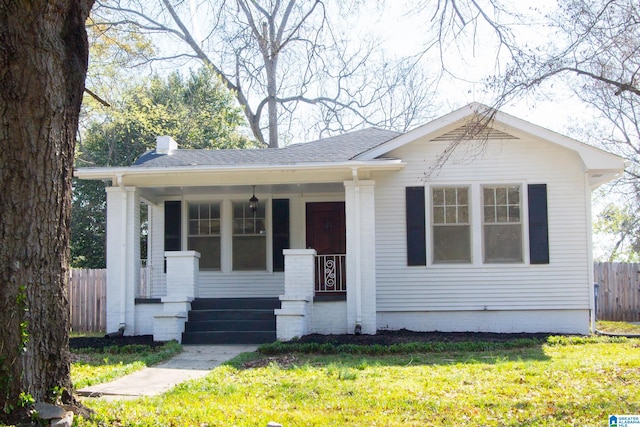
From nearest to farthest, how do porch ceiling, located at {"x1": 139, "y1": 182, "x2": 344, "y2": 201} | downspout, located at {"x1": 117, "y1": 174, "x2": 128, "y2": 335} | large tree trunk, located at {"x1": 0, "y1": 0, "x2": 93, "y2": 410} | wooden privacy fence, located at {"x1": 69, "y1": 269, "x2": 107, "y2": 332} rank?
large tree trunk, located at {"x1": 0, "y1": 0, "x2": 93, "y2": 410}, downspout, located at {"x1": 117, "y1": 174, "x2": 128, "y2": 335}, porch ceiling, located at {"x1": 139, "y1": 182, "x2": 344, "y2": 201}, wooden privacy fence, located at {"x1": 69, "y1": 269, "x2": 107, "y2": 332}

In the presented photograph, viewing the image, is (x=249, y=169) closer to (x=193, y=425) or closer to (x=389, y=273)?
(x=389, y=273)

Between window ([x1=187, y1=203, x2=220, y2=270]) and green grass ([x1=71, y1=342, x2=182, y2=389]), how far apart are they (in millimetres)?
3453

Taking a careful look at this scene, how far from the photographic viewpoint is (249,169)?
1327cm

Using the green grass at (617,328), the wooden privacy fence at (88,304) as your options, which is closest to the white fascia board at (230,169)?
the wooden privacy fence at (88,304)

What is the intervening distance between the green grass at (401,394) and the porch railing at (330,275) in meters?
4.21

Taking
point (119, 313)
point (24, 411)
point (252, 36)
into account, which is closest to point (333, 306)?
point (119, 313)

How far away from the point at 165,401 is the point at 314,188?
8152 millimetres

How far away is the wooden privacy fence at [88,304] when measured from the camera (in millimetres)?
17234

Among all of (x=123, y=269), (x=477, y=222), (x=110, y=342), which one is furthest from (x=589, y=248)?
(x=110, y=342)

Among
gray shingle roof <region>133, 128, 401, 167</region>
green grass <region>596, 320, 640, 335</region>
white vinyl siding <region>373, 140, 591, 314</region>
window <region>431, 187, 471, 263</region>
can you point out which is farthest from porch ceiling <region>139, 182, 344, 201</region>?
green grass <region>596, 320, 640, 335</region>

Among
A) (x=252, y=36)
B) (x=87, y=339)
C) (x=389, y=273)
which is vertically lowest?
(x=87, y=339)

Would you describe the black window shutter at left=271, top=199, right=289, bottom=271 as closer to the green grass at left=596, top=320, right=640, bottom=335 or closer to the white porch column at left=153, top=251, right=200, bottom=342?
the white porch column at left=153, top=251, right=200, bottom=342

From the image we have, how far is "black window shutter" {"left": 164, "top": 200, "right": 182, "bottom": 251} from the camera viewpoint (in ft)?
49.9

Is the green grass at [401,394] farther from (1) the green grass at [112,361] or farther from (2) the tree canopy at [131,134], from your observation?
(2) the tree canopy at [131,134]
